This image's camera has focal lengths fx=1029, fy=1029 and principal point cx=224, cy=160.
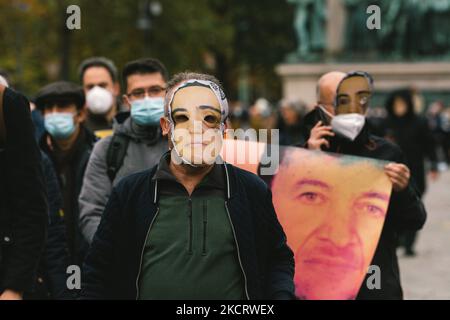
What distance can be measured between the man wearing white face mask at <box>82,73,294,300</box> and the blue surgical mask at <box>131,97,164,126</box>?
1.83 metres

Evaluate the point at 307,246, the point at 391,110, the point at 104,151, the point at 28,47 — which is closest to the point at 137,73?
the point at 104,151

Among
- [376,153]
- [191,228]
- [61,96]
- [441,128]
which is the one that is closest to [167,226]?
[191,228]

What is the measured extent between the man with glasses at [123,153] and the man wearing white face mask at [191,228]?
168 cm

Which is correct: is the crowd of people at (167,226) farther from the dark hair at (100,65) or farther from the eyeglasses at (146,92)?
the dark hair at (100,65)

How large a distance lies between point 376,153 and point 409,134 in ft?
20.0

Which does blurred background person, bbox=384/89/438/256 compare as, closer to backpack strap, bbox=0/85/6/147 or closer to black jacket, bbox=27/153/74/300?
black jacket, bbox=27/153/74/300

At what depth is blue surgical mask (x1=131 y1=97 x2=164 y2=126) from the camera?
549cm

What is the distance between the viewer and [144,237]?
348 centimetres

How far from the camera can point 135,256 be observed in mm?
3518

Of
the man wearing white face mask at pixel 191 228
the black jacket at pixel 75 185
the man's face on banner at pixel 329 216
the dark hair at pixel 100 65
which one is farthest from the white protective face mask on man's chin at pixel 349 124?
the dark hair at pixel 100 65

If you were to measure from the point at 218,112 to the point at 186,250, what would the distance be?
490mm

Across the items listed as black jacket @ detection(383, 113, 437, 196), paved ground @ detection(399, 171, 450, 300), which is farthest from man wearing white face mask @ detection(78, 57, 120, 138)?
black jacket @ detection(383, 113, 437, 196)

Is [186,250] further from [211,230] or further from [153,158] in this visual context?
[153,158]

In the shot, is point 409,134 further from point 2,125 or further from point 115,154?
point 2,125
